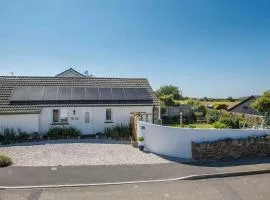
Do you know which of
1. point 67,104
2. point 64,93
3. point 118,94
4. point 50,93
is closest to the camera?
point 67,104

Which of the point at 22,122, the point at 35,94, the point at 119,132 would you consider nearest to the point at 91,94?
the point at 119,132

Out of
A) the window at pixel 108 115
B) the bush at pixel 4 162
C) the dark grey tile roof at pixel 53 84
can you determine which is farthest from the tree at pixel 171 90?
the bush at pixel 4 162

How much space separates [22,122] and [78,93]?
4.78 m

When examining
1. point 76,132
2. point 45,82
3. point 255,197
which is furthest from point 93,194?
point 45,82

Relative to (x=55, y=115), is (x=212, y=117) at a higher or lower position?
lower

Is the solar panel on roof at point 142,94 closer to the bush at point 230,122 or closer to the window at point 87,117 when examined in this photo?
the window at point 87,117

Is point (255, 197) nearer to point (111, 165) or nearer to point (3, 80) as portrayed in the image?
point (111, 165)

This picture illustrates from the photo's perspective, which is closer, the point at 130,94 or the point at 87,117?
the point at 87,117

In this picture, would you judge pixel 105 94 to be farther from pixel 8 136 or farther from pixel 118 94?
pixel 8 136

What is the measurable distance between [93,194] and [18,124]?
1184 centimetres

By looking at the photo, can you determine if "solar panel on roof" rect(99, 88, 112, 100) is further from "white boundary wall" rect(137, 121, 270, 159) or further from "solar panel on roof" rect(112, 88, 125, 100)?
"white boundary wall" rect(137, 121, 270, 159)

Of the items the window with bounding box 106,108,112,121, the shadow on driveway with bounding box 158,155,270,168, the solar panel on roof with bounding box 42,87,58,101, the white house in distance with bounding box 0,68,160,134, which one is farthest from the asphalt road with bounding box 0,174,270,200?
the solar panel on roof with bounding box 42,87,58,101

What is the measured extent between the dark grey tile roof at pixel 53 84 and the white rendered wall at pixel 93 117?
1.33ft

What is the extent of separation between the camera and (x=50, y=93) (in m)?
21.2
